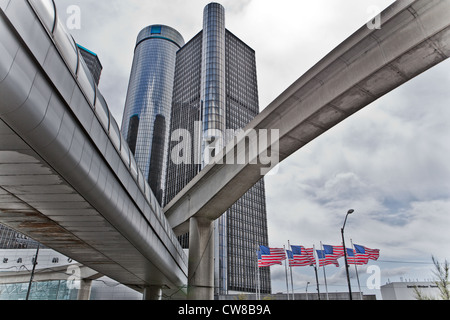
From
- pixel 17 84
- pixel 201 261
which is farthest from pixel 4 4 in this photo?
pixel 201 261

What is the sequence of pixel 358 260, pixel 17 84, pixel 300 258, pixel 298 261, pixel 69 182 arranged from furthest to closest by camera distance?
pixel 300 258, pixel 298 261, pixel 358 260, pixel 69 182, pixel 17 84

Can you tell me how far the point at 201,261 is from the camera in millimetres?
23812

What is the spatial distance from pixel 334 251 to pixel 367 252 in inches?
124

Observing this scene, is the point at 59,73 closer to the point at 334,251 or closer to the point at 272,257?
the point at 272,257

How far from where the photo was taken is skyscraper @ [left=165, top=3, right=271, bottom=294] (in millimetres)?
123062

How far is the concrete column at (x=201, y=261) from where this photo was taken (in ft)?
74.7

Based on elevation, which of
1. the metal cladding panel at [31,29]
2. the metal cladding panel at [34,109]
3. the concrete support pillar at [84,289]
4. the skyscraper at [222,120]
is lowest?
the concrete support pillar at [84,289]

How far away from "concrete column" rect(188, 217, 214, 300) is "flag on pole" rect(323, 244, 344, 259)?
552 inches

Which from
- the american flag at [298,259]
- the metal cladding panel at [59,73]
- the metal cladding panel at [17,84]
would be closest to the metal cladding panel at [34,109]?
the metal cladding panel at [17,84]

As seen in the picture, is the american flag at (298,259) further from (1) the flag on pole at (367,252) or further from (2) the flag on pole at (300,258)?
(1) the flag on pole at (367,252)

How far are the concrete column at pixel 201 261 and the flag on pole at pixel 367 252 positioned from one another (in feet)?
51.0

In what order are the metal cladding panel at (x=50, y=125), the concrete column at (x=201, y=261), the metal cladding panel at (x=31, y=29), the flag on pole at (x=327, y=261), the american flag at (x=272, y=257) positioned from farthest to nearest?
the flag on pole at (x=327, y=261)
the american flag at (x=272, y=257)
the concrete column at (x=201, y=261)
the metal cladding panel at (x=50, y=125)
the metal cladding panel at (x=31, y=29)
